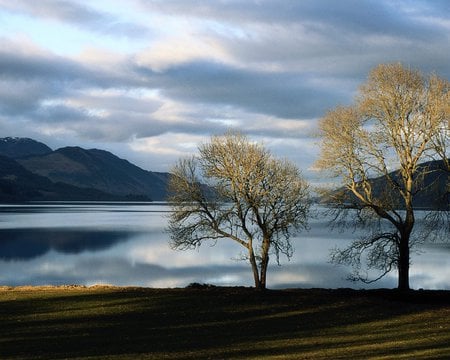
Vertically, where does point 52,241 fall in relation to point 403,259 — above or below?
below

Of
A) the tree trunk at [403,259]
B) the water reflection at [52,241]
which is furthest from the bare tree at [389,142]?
the water reflection at [52,241]

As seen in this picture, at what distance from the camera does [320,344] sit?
21734 millimetres

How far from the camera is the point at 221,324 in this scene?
2689cm

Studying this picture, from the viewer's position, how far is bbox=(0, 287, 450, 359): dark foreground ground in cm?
2039

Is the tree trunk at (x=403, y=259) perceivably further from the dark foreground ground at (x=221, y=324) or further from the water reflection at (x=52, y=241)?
the water reflection at (x=52, y=241)

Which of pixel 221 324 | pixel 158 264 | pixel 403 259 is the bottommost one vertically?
pixel 158 264

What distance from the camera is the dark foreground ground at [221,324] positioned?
20.4 metres

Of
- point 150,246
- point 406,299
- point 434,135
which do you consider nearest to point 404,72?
point 434,135

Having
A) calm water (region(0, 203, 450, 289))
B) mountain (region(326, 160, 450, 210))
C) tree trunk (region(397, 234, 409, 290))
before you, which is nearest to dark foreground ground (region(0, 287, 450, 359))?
tree trunk (region(397, 234, 409, 290))

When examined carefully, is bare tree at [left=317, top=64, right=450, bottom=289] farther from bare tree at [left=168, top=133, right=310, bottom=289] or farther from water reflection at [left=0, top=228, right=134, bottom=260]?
water reflection at [left=0, top=228, right=134, bottom=260]

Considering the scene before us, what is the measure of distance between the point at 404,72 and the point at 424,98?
2094 mm

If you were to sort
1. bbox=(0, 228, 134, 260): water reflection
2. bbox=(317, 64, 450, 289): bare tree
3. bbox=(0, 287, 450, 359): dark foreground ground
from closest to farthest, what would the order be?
bbox=(0, 287, 450, 359): dark foreground ground → bbox=(317, 64, 450, 289): bare tree → bbox=(0, 228, 134, 260): water reflection

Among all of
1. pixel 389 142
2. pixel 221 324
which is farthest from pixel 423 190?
pixel 221 324

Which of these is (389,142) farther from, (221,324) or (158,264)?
(158,264)
